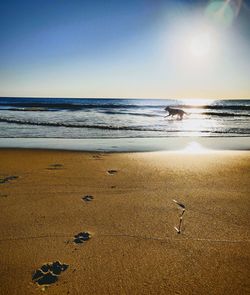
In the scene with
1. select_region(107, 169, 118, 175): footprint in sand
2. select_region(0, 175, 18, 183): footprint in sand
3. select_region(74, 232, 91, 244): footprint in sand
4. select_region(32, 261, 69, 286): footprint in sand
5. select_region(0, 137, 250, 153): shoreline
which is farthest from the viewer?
select_region(0, 137, 250, 153): shoreline

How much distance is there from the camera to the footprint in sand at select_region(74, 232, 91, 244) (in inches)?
107

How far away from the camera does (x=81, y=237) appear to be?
279cm

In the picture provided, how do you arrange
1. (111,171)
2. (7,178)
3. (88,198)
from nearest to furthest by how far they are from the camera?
1. (88,198)
2. (7,178)
3. (111,171)

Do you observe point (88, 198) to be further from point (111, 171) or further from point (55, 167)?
point (55, 167)

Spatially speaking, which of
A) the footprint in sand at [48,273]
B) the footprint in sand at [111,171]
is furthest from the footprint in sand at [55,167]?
the footprint in sand at [48,273]

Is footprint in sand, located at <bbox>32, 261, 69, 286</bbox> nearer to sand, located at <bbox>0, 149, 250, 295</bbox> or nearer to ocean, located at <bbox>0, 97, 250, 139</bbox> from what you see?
sand, located at <bbox>0, 149, 250, 295</bbox>

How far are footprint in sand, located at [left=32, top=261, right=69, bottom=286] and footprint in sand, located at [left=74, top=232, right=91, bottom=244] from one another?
371 mm

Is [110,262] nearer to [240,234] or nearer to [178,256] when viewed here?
[178,256]

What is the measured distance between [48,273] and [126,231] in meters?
0.89

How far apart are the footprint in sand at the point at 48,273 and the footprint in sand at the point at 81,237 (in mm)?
371

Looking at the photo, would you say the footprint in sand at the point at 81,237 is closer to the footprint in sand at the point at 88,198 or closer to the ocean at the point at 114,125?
the footprint in sand at the point at 88,198

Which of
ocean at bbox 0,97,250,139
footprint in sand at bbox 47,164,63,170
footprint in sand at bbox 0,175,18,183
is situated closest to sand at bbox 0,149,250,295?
footprint in sand at bbox 0,175,18,183

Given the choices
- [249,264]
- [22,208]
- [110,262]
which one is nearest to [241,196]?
[249,264]

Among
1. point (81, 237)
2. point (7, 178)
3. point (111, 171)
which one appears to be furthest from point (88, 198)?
point (7, 178)
